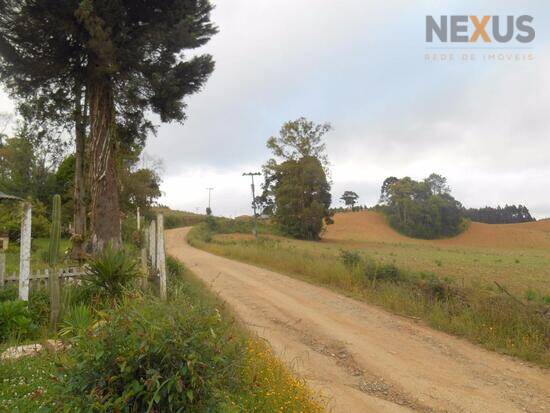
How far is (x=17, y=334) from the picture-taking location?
6113 millimetres

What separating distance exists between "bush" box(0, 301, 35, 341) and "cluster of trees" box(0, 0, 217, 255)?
4.91 m

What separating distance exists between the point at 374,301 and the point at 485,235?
217 ft

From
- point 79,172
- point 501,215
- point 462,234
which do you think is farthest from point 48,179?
point 501,215

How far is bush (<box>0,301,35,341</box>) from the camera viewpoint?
605cm

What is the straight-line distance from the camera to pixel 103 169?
11.7 meters

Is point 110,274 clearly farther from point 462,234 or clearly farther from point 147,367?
point 462,234

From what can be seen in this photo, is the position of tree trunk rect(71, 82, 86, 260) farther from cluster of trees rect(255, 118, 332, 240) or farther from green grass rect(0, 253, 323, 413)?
cluster of trees rect(255, 118, 332, 240)

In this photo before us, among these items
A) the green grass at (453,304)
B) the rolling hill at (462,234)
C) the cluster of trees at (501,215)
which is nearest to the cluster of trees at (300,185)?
the rolling hill at (462,234)

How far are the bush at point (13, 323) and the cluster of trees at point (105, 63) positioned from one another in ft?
16.1

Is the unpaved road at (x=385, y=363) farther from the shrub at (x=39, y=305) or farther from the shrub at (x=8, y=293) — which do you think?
the shrub at (x=8, y=293)

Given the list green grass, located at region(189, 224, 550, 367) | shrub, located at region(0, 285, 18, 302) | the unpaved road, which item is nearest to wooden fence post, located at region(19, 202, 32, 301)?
shrub, located at region(0, 285, 18, 302)

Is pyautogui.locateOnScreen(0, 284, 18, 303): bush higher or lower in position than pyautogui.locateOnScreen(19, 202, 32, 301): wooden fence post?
lower

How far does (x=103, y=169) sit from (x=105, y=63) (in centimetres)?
281

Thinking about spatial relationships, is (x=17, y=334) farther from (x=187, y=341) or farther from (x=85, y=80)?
(x=85, y=80)
